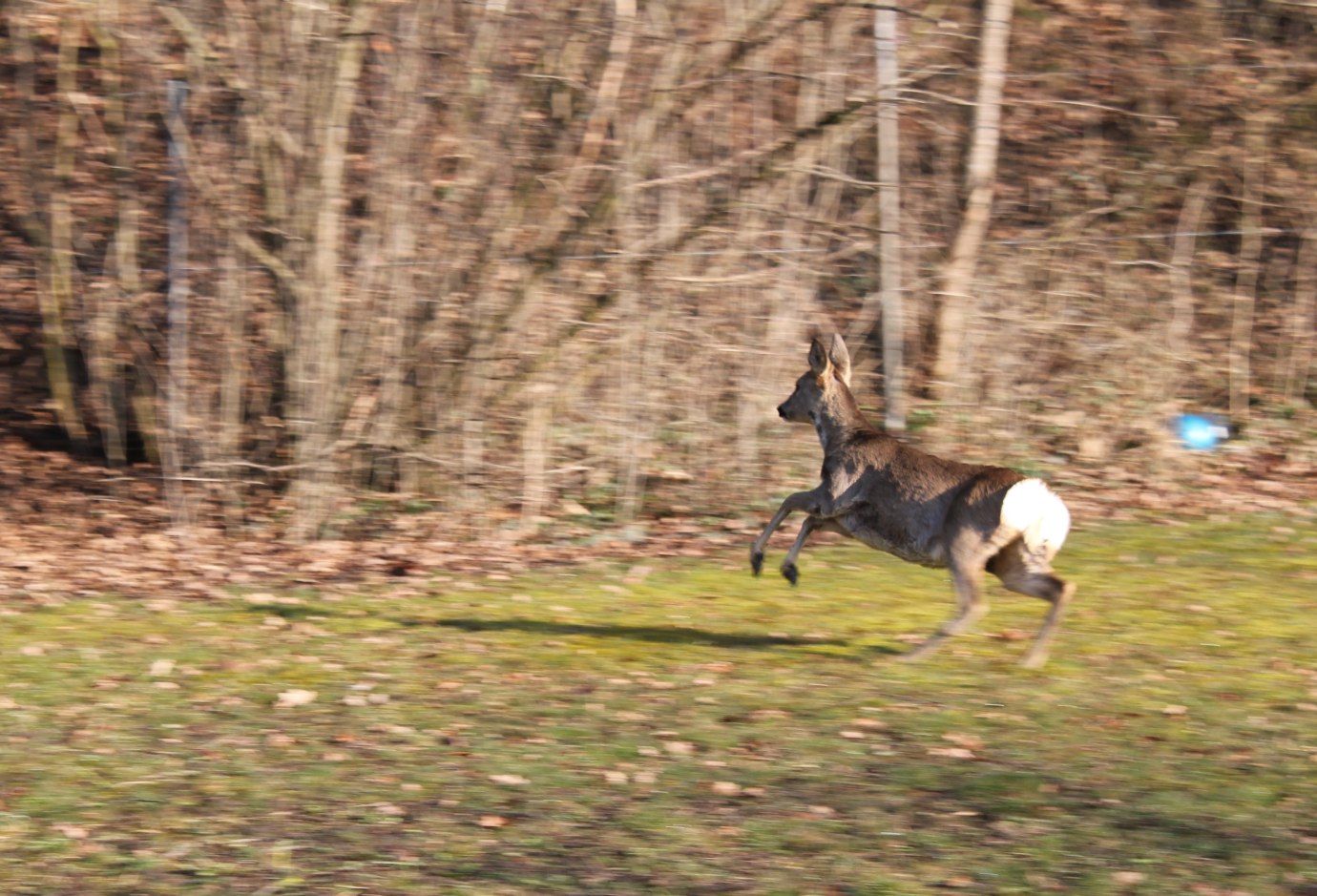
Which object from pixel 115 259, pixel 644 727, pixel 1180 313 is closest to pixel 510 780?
pixel 644 727

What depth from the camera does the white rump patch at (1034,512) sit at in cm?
843

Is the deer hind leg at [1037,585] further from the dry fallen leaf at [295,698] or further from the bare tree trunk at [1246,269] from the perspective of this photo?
the bare tree trunk at [1246,269]

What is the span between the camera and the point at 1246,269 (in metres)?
15.4

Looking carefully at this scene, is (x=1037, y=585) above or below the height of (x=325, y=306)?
below

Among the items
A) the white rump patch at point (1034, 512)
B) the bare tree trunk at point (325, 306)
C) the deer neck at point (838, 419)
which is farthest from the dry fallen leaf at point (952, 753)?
the bare tree trunk at point (325, 306)

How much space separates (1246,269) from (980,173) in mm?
2723

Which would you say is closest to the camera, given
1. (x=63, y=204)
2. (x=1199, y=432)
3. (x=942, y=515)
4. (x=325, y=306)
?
(x=942, y=515)

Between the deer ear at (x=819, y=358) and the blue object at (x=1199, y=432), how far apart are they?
19.5 ft

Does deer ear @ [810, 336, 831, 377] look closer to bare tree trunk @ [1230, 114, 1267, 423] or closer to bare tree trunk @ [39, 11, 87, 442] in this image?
bare tree trunk @ [1230, 114, 1267, 423]

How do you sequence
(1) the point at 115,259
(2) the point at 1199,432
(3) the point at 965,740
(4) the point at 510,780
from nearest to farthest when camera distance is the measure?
(4) the point at 510,780 < (3) the point at 965,740 < (1) the point at 115,259 < (2) the point at 1199,432

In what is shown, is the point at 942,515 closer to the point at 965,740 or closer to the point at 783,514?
the point at 783,514

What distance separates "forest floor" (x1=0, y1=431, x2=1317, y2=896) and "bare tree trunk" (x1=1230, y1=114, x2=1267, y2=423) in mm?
3410

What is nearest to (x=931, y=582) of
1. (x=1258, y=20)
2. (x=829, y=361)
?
(x=829, y=361)

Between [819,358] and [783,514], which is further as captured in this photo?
[819,358]
